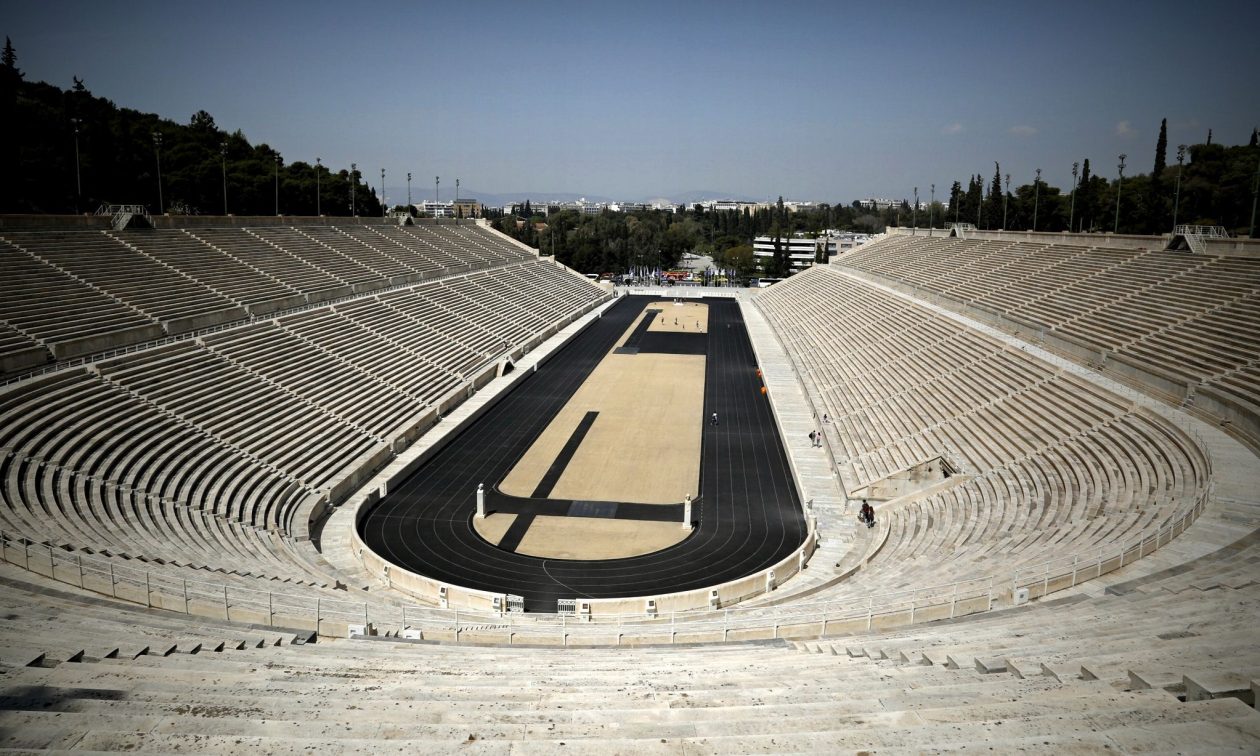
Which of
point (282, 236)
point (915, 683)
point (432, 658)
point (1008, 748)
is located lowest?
point (432, 658)

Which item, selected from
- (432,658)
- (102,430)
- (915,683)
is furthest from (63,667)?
(102,430)

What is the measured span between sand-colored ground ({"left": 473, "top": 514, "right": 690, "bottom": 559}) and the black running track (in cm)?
35

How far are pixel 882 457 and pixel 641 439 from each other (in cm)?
879

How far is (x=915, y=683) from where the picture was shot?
8320 mm

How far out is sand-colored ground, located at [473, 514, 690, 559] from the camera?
61.2ft

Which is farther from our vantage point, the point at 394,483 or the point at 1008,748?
the point at 394,483

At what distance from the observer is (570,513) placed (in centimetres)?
2116

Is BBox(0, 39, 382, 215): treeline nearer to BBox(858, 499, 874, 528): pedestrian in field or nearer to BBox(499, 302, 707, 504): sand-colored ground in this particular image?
BBox(499, 302, 707, 504): sand-colored ground

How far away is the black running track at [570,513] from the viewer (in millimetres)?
17203

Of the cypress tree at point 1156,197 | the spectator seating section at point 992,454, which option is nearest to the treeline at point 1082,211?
the cypress tree at point 1156,197

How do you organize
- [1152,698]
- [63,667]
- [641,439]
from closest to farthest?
[1152,698]
[63,667]
[641,439]

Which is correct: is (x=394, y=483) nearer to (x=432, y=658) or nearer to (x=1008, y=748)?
(x=432, y=658)

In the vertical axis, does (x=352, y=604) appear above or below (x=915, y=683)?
below

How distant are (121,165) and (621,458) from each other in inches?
1736
